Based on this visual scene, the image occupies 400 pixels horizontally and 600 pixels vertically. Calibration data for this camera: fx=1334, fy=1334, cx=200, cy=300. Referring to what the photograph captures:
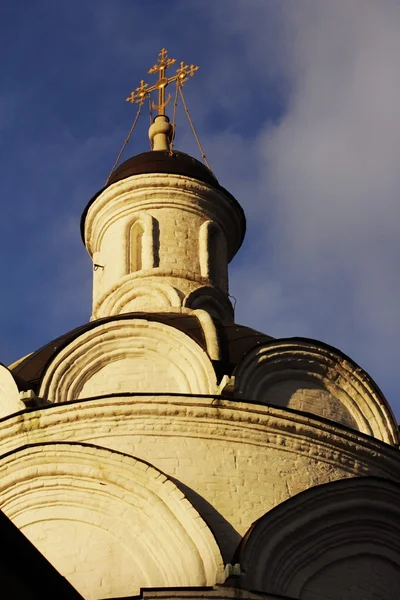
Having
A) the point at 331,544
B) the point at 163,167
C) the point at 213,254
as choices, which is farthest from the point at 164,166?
the point at 331,544

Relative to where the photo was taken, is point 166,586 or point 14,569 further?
point 166,586

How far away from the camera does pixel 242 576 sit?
1001cm

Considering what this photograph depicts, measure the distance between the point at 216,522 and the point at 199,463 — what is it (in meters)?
0.57

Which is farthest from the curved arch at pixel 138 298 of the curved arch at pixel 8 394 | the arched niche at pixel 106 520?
the arched niche at pixel 106 520

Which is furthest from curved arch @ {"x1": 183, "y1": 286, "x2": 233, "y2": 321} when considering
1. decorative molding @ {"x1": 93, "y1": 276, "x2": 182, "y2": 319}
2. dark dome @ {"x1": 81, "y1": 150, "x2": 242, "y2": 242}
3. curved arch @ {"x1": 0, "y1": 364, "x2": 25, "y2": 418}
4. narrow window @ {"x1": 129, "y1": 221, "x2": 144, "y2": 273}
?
curved arch @ {"x1": 0, "y1": 364, "x2": 25, "y2": 418}

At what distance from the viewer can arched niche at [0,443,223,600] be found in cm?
1023

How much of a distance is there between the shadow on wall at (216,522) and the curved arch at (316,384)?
1.28 metres

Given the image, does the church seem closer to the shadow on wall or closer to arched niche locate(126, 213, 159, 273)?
the shadow on wall

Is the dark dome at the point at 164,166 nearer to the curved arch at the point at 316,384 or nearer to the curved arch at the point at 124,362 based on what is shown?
the curved arch at the point at 124,362

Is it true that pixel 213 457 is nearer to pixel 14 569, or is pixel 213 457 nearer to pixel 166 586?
pixel 166 586

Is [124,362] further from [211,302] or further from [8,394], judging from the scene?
[211,302]

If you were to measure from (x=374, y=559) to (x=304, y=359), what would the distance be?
2102 mm

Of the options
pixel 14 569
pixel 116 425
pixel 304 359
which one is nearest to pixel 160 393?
pixel 116 425

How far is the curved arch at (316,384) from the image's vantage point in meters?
12.1
